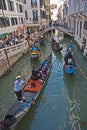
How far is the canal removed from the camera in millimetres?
7410

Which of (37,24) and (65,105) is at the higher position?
(37,24)

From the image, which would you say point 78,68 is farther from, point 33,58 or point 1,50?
point 1,50

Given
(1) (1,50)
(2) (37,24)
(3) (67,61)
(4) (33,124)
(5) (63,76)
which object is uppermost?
(2) (37,24)

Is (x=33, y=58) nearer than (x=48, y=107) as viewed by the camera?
No

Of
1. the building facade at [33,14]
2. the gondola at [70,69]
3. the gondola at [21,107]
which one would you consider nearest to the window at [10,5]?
the building facade at [33,14]

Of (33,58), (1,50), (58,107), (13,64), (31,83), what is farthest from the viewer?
(33,58)

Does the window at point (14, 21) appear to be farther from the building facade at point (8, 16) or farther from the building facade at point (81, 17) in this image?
the building facade at point (81, 17)

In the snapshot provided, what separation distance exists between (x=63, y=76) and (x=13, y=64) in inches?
231

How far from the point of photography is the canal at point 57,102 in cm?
741

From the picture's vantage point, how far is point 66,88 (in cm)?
1065

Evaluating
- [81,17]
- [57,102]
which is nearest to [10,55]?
[57,102]

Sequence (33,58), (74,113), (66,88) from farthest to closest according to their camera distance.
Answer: (33,58), (66,88), (74,113)

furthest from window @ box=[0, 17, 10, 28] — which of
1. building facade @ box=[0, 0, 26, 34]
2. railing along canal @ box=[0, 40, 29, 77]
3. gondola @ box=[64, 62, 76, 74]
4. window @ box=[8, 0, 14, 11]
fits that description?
gondola @ box=[64, 62, 76, 74]

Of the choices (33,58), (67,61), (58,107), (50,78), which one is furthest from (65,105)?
(33,58)
